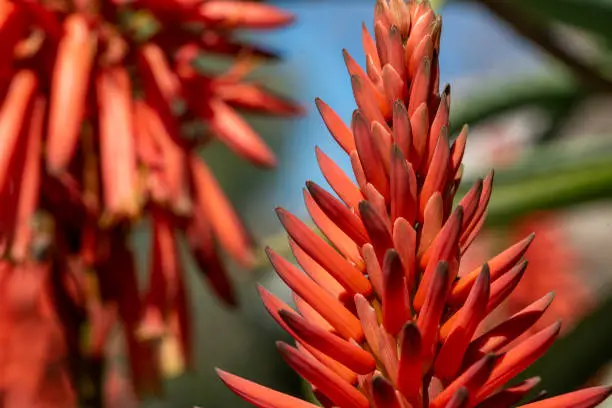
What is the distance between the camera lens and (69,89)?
3.45ft

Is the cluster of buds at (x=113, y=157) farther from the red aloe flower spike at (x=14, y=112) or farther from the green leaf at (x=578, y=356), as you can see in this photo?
the green leaf at (x=578, y=356)

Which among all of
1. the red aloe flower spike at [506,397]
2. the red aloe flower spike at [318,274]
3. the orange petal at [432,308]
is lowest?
the red aloe flower spike at [506,397]

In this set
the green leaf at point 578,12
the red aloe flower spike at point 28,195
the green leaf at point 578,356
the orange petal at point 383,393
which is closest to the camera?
the orange petal at point 383,393

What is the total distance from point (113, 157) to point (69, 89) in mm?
86

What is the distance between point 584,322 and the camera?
1183mm

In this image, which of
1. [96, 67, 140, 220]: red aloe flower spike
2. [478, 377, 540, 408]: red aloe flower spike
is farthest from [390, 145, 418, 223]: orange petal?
[96, 67, 140, 220]: red aloe flower spike

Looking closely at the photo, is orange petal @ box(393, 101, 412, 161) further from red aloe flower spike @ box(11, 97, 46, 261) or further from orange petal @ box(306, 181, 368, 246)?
red aloe flower spike @ box(11, 97, 46, 261)

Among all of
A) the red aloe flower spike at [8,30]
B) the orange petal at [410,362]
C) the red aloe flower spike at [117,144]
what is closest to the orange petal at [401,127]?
the orange petal at [410,362]

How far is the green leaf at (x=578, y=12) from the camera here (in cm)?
139

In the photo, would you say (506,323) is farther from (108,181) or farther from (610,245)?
(610,245)

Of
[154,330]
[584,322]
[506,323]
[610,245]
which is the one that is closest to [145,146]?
[154,330]

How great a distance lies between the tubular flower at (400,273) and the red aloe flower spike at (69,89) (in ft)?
1.67

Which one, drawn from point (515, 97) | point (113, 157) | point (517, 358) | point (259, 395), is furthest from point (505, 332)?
point (515, 97)

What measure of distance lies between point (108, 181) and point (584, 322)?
59cm
